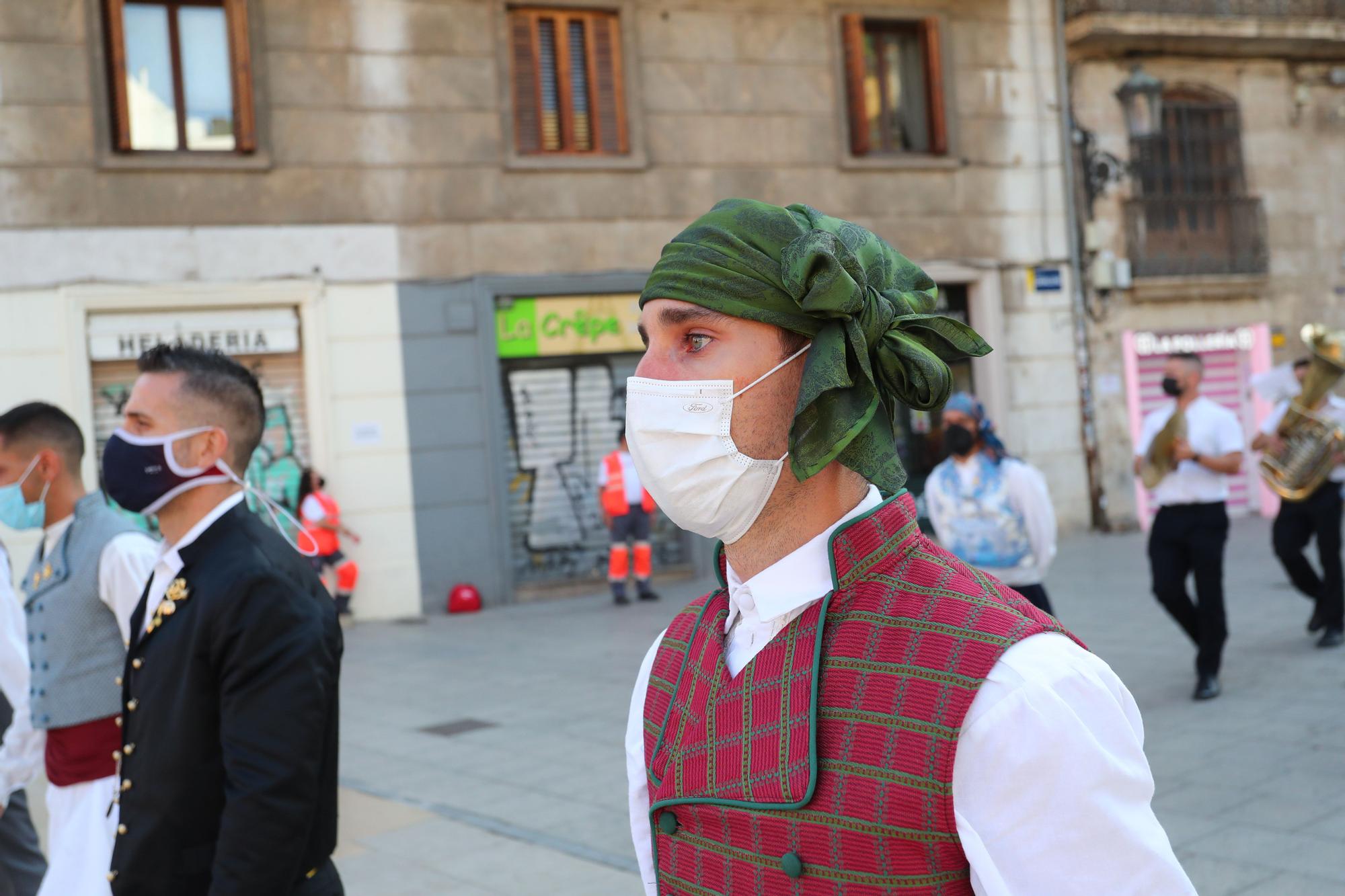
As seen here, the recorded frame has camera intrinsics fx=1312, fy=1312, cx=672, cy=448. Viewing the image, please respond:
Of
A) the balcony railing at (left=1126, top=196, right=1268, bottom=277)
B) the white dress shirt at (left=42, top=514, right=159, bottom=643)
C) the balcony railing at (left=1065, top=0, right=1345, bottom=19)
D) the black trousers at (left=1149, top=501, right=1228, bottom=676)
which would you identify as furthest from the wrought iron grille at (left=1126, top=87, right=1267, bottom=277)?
the white dress shirt at (left=42, top=514, right=159, bottom=643)

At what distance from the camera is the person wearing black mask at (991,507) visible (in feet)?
22.1

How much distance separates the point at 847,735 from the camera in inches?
60.8

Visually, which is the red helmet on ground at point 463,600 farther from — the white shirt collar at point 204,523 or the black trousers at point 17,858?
the white shirt collar at point 204,523

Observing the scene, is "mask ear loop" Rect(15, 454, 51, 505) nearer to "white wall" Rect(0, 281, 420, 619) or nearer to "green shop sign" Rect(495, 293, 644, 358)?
"white wall" Rect(0, 281, 420, 619)

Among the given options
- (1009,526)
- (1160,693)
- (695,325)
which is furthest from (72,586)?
(1160,693)

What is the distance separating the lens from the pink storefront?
18250 mm

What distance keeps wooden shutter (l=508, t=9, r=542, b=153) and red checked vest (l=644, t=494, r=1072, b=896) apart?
46.2 feet

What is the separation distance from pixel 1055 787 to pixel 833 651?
311 millimetres

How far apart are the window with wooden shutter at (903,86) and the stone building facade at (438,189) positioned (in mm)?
64

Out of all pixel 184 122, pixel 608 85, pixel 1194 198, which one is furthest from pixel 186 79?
pixel 1194 198

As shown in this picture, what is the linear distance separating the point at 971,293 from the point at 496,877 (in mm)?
13296

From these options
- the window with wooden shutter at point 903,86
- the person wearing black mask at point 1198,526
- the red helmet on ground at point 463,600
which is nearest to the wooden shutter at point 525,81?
the window with wooden shutter at point 903,86

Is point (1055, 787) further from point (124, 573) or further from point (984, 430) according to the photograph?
point (984, 430)

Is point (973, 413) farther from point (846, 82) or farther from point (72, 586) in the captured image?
point (846, 82)
